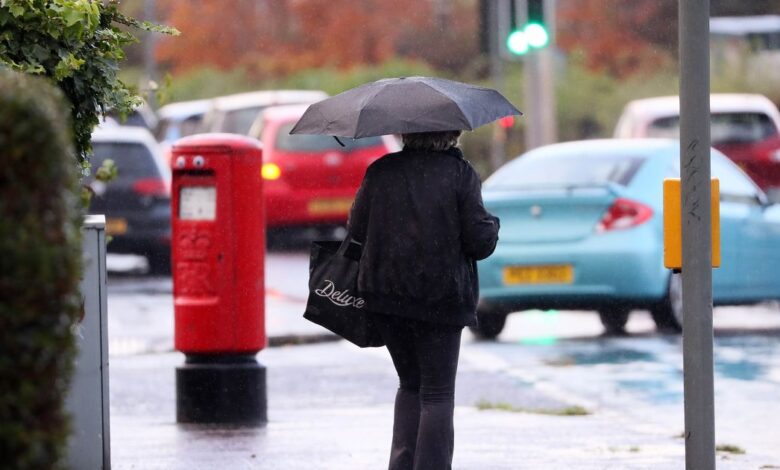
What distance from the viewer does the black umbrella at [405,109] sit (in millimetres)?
5941

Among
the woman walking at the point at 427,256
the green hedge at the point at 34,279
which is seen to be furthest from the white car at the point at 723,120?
the green hedge at the point at 34,279

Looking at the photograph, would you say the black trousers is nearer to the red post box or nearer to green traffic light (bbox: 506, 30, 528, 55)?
the red post box

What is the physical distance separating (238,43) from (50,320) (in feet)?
150

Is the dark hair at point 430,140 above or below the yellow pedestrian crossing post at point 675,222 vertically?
above

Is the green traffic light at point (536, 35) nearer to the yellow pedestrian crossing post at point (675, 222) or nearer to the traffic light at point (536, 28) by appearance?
the traffic light at point (536, 28)

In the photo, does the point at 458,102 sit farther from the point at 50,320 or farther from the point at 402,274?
the point at 50,320

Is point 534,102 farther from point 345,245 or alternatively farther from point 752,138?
point 345,245

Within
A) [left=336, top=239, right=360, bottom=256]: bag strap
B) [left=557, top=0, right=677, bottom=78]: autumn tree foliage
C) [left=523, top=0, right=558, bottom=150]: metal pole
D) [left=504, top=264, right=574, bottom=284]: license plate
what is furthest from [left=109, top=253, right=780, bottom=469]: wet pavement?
[left=557, top=0, right=677, bottom=78]: autumn tree foliage

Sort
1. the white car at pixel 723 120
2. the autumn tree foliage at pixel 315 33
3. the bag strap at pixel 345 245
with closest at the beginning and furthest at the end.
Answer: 1. the bag strap at pixel 345 245
2. the white car at pixel 723 120
3. the autumn tree foliage at pixel 315 33

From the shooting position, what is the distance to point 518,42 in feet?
57.1

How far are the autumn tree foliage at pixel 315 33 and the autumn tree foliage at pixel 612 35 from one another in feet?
18.5

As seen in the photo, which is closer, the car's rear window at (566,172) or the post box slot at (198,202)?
the post box slot at (198,202)

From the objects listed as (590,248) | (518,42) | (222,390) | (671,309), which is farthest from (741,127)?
(222,390)

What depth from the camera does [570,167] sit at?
12430 mm
